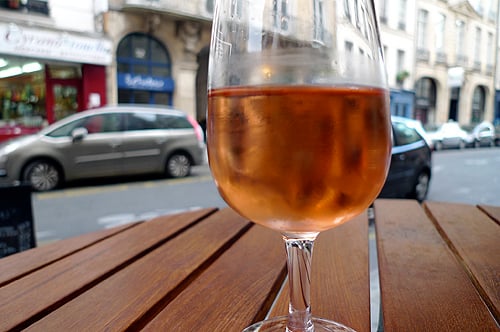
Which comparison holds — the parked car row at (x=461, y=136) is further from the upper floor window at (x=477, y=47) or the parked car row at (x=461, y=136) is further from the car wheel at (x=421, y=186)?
the car wheel at (x=421, y=186)

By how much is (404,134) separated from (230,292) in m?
4.81

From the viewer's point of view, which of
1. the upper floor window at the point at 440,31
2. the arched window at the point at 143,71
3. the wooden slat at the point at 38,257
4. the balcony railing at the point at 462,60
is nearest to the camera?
the wooden slat at the point at 38,257

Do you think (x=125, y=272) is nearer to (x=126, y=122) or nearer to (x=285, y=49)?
(x=285, y=49)

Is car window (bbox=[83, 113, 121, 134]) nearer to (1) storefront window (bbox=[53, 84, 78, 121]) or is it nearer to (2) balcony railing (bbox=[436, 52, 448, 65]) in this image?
(1) storefront window (bbox=[53, 84, 78, 121])

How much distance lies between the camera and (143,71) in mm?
12117

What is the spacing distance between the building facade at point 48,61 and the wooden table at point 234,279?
9.70 meters

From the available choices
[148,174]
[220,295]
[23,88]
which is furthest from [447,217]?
[23,88]

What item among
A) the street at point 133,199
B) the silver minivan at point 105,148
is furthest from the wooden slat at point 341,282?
the silver minivan at point 105,148

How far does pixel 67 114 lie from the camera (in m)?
11.0

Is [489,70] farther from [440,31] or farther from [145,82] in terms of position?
[145,82]

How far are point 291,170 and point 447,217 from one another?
0.93m

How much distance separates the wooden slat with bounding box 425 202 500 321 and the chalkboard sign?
6.73 ft

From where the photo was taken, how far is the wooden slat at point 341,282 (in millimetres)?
661

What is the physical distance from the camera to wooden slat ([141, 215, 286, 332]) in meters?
0.63
